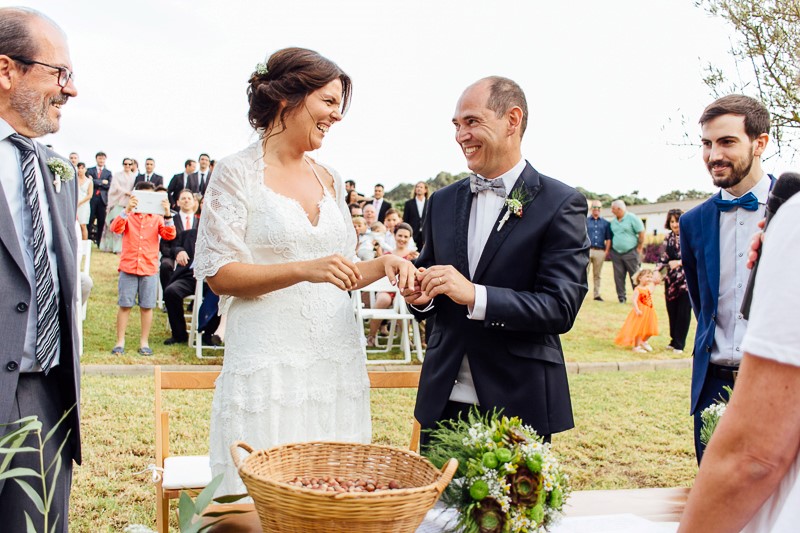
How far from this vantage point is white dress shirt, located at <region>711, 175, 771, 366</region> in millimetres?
3305

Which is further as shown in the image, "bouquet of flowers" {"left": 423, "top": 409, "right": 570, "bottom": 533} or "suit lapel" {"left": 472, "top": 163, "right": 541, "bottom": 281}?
"suit lapel" {"left": 472, "top": 163, "right": 541, "bottom": 281}

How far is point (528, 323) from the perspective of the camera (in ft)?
8.70

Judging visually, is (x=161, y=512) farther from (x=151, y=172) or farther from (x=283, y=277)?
(x=151, y=172)

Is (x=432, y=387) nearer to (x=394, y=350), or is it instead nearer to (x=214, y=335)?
(x=214, y=335)

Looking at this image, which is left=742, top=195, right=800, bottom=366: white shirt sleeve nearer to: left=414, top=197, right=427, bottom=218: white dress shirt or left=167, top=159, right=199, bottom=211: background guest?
left=414, top=197, right=427, bottom=218: white dress shirt

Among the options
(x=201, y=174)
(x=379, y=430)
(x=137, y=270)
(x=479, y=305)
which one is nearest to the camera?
(x=479, y=305)

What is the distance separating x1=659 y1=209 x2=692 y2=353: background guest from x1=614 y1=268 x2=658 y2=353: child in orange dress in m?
0.27

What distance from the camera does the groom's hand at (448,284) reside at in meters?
2.59

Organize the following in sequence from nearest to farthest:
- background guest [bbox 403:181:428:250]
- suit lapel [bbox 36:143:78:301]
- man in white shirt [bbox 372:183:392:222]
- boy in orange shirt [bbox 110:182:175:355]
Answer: suit lapel [bbox 36:143:78:301] → boy in orange shirt [bbox 110:182:175:355] → background guest [bbox 403:181:428:250] → man in white shirt [bbox 372:183:392:222]

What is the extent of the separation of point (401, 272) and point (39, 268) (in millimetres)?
1314


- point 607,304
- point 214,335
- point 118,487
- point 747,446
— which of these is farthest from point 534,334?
point 607,304

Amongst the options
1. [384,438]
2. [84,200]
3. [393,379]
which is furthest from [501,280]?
[84,200]

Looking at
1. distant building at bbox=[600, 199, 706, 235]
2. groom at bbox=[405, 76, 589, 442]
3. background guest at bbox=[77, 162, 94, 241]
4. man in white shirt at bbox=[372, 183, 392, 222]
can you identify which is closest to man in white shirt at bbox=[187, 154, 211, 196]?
background guest at bbox=[77, 162, 94, 241]

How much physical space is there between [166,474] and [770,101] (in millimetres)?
6807
